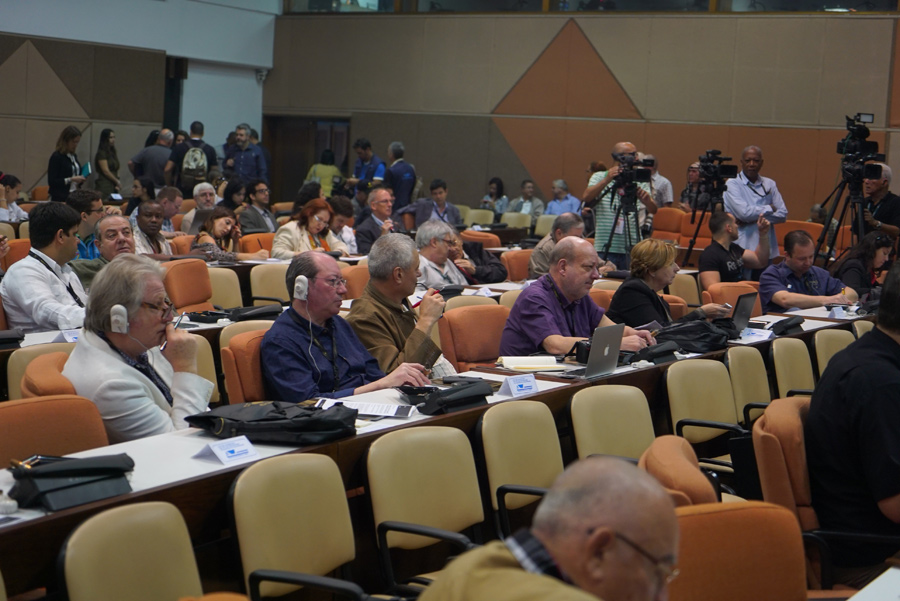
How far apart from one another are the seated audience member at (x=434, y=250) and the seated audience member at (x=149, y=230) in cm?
171

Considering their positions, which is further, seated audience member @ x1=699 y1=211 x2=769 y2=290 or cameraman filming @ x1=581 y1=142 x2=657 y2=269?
cameraman filming @ x1=581 y1=142 x2=657 y2=269

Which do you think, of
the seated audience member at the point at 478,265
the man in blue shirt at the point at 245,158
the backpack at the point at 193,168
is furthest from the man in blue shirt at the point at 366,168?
the seated audience member at the point at 478,265

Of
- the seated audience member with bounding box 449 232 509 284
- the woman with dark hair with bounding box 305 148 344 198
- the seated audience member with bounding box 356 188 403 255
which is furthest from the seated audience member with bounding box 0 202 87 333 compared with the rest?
the woman with dark hair with bounding box 305 148 344 198

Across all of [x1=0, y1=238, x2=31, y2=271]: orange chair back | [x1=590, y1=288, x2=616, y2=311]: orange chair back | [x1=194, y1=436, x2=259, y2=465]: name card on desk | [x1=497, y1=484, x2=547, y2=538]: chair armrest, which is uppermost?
[x1=0, y1=238, x2=31, y2=271]: orange chair back

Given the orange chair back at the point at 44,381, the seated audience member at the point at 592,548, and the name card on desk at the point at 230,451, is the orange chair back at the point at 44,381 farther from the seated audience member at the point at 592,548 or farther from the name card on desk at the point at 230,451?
the seated audience member at the point at 592,548

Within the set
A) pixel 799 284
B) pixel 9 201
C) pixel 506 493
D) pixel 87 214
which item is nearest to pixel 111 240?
pixel 87 214

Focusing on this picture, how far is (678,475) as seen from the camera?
84.3 inches

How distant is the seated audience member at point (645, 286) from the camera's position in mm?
5000

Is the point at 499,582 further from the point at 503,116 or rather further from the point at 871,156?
the point at 503,116

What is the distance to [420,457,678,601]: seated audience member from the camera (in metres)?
1.35

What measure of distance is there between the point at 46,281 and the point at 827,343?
395cm

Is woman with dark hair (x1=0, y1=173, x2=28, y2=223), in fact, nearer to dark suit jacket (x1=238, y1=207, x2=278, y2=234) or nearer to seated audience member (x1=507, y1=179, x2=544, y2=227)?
dark suit jacket (x1=238, y1=207, x2=278, y2=234)

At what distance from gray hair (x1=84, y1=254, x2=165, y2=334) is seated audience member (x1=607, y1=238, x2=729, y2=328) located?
9.05ft

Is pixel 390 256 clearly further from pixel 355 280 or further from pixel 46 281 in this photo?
pixel 355 280
